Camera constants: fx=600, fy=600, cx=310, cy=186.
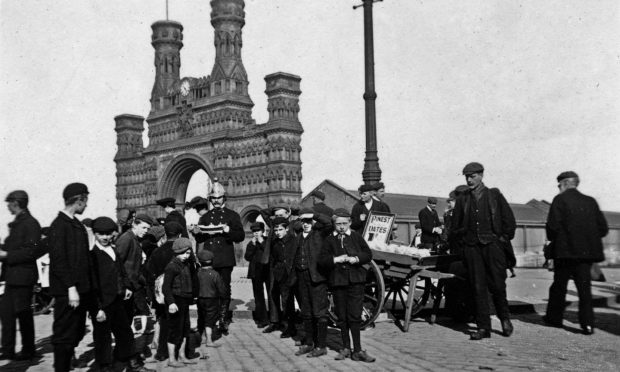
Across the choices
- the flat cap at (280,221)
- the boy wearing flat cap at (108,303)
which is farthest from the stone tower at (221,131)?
the boy wearing flat cap at (108,303)

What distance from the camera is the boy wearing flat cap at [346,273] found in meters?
6.58

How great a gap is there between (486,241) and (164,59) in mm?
45708

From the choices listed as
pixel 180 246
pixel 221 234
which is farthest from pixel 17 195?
pixel 221 234

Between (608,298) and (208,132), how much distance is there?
3632 centimetres

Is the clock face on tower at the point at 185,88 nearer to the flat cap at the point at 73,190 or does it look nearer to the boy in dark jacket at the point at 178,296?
the boy in dark jacket at the point at 178,296

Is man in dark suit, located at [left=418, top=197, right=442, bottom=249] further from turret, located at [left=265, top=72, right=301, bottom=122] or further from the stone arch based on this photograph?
the stone arch

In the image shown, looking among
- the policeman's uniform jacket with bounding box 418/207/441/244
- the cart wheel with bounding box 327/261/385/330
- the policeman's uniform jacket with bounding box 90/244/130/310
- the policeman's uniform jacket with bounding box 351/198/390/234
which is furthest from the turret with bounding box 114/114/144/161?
the policeman's uniform jacket with bounding box 90/244/130/310

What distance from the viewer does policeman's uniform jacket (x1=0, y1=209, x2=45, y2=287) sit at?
7.06 metres

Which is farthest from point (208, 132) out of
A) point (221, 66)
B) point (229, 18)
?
point (229, 18)

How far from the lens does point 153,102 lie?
163 feet

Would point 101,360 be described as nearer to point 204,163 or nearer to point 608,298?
point 608,298

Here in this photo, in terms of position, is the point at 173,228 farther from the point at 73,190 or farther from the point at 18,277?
the point at 18,277

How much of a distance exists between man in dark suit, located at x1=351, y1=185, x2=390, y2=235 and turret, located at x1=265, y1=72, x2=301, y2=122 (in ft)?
98.5

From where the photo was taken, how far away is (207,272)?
7734 millimetres
